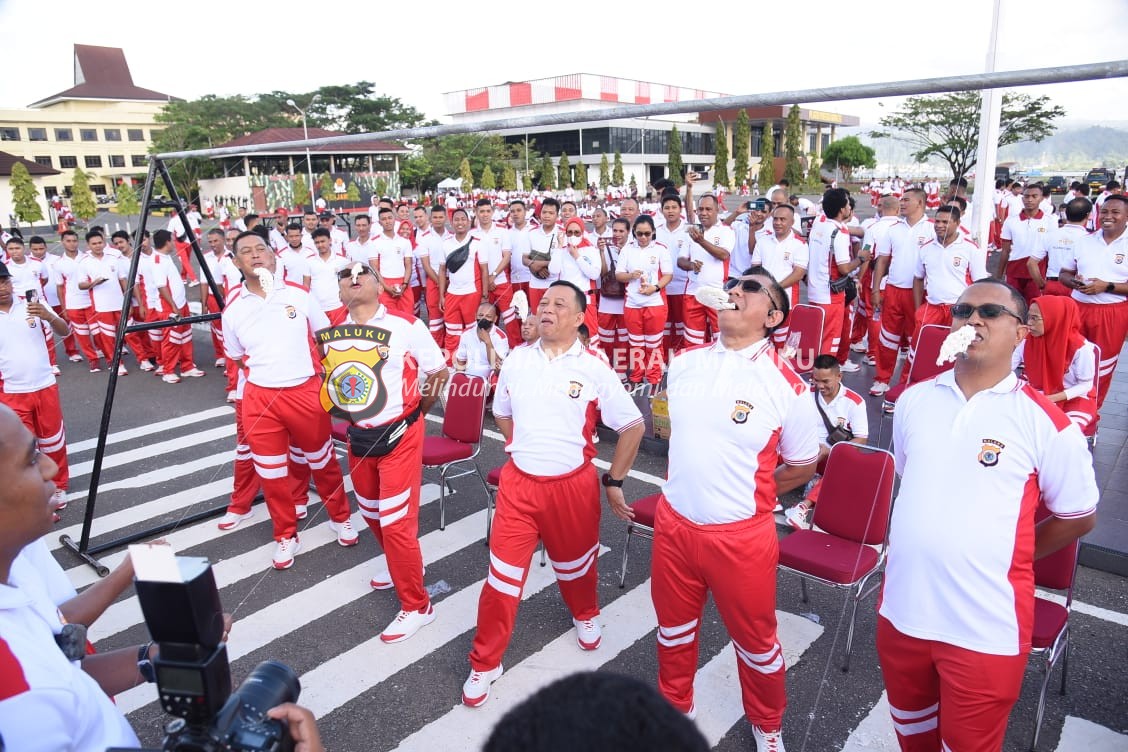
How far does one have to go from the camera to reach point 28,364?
20.1ft

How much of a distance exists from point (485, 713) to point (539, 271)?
6939 millimetres

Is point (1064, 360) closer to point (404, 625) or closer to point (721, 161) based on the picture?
point (404, 625)

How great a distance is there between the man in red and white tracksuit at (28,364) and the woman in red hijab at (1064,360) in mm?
8032

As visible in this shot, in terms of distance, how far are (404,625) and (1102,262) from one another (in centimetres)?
713

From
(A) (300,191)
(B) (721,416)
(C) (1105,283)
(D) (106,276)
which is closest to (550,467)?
(B) (721,416)

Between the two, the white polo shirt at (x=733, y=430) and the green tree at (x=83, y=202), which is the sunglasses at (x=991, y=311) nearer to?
the white polo shirt at (x=733, y=430)

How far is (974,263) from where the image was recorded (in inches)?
285

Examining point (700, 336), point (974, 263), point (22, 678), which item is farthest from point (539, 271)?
point (22, 678)

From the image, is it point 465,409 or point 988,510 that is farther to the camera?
point 465,409

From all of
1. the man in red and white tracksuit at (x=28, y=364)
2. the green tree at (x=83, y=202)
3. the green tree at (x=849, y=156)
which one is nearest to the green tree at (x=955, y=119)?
the man in red and white tracksuit at (x=28, y=364)

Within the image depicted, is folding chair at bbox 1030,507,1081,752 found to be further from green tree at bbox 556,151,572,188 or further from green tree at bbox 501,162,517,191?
green tree at bbox 556,151,572,188

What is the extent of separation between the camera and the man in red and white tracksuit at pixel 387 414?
4293mm

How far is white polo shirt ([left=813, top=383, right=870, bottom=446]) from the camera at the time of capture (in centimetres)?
545

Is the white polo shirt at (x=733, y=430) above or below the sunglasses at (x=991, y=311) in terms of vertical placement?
below
